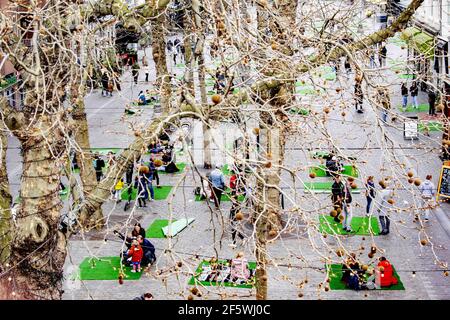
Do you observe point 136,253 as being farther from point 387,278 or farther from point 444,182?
point 444,182

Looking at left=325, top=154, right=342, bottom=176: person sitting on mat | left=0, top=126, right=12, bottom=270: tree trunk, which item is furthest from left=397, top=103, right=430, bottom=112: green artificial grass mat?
left=0, top=126, right=12, bottom=270: tree trunk

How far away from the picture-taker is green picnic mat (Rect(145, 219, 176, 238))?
2015 centimetres

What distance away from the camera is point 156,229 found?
20.6 meters

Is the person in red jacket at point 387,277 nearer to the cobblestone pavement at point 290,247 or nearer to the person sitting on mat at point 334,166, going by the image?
the cobblestone pavement at point 290,247

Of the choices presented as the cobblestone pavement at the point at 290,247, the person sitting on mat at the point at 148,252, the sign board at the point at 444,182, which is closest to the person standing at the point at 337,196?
the cobblestone pavement at the point at 290,247

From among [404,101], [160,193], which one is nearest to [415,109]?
[404,101]

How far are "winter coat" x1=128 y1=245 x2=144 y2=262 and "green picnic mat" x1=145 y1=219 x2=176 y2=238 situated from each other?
254cm

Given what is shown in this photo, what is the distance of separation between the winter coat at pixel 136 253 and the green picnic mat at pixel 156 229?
8.34 ft

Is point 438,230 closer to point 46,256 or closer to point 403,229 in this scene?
point 403,229

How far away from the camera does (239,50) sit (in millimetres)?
9086

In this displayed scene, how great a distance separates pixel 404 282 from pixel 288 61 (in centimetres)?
857

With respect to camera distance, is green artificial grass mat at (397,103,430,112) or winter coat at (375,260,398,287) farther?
green artificial grass mat at (397,103,430,112)

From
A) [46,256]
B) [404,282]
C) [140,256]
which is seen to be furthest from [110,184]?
Result: [404,282]

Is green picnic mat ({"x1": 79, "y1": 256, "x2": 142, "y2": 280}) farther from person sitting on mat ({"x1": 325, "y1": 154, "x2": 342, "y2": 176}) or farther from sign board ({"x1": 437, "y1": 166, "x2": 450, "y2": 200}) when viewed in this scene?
sign board ({"x1": 437, "y1": 166, "x2": 450, "y2": 200})
